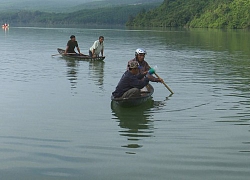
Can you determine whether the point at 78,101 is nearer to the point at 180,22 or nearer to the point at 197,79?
the point at 197,79

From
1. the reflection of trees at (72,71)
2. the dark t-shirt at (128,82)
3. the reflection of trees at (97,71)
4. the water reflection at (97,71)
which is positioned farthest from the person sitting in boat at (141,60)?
the reflection of trees at (97,71)

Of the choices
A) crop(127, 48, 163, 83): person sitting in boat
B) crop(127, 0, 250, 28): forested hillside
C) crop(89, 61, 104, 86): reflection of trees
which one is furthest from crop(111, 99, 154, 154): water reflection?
crop(127, 0, 250, 28): forested hillside

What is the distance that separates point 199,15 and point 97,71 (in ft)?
400

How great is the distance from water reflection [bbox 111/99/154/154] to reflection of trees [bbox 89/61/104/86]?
4.69 meters

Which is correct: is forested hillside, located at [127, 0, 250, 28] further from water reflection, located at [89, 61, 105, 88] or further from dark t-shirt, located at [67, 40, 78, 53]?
water reflection, located at [89, 61, 105, 88]

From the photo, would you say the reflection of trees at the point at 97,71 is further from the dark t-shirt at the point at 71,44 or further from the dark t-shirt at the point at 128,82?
the dark t-shirt at the point at 128,82

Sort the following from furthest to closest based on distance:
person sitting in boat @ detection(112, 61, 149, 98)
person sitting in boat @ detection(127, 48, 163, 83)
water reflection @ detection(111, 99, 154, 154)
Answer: person sitting in boat @ detection(127, 48, 163, 83), person sitting in boat @ detection(112, 61, 149, 98), water reflection @ detection(111, 99, 154, 154)

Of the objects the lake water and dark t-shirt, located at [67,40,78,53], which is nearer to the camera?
the lake water

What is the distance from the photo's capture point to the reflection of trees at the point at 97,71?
17913mm

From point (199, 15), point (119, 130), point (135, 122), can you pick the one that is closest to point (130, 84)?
point (135, 122)

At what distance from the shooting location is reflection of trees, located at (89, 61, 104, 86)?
58.8ft

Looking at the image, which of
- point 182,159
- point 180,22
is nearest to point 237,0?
point 180,22

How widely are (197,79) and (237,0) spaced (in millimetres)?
108681

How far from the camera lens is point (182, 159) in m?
7.80
